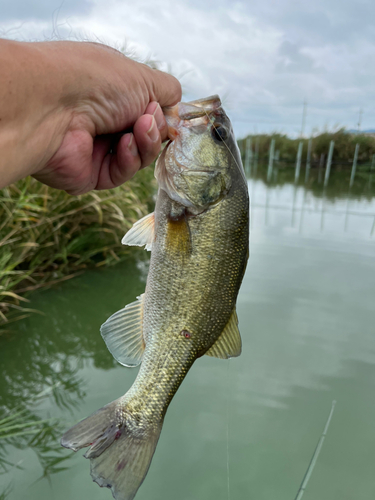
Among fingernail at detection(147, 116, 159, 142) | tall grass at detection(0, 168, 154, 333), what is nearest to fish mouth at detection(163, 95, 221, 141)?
fingernail at detection(147, 116, 159, 142)

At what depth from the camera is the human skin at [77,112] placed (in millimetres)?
1251

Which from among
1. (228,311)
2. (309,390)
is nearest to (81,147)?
(228,311)

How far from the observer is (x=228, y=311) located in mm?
1674

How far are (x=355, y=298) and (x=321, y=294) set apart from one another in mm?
478

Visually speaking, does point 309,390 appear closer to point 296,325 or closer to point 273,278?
point 296,325

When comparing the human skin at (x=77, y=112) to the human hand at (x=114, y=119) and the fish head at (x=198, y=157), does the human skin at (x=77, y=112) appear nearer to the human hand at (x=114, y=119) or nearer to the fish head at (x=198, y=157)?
the human hand at (x=114, y=119)

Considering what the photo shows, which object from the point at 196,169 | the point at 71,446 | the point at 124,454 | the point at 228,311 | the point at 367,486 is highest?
the point at 196,169

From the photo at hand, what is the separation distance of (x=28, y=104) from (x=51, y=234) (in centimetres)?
399

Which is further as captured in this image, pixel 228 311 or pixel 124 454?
pixel 228 311

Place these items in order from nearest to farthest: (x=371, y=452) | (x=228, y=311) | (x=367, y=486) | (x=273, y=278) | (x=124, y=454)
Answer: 1. (x=124, y=454)
2. (x=228, y=311)
3. (x=367, y=486)
4. (x=371, y=452)
5. (x=273, y=278)

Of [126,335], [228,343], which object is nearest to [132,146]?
[126,335]

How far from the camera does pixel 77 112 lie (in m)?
1.62

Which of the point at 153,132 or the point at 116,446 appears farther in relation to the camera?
the point at 153,132

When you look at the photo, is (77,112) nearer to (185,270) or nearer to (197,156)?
(197,156)
